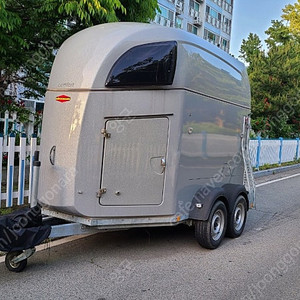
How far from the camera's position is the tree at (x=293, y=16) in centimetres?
3206

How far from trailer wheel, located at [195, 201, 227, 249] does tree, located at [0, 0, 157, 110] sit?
133 inches

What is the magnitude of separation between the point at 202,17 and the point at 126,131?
38833mm

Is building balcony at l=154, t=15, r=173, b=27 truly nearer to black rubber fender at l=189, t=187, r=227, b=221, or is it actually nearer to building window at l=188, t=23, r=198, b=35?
building window at l=188, t=23, r=198, b=35

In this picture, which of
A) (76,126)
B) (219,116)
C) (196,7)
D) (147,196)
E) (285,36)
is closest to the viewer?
→ (76,126)

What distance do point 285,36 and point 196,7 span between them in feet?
47.1

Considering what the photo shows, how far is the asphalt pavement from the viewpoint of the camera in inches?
152

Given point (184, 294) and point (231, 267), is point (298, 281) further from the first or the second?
point (184, 294)

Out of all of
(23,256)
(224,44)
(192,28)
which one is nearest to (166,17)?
(192,28)

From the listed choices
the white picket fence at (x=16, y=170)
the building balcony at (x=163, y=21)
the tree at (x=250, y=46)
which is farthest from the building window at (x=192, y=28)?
the white picket fence at (x=16, y=170)

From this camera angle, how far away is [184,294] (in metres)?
3.87

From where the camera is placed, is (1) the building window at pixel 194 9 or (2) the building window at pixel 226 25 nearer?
(1) the building window at pixel 194 9

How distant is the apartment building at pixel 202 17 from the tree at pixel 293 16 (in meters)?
8.58

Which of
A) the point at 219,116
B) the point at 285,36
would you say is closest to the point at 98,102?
the point at 219,116

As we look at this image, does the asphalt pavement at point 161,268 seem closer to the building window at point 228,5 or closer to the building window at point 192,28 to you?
the building window at point 192,28
